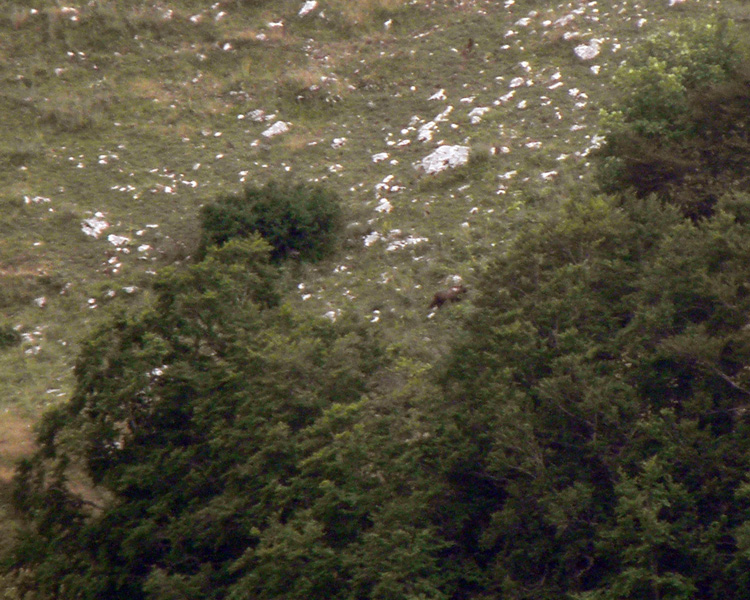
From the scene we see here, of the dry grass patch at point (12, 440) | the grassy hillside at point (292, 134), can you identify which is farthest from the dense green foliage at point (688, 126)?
the dry grass patch at point (12, 440)

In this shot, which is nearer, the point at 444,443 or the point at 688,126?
the point at 444,443

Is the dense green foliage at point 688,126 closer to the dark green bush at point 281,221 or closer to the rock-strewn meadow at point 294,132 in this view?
the rock-strewn meadow at point 294,132

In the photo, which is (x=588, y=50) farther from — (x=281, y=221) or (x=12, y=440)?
(x=12, y=440)

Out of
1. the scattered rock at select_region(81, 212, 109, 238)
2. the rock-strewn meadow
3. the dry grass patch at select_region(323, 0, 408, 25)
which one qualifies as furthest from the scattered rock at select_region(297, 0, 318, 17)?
the scattered rock at select_region(81, 212, 109, 238)

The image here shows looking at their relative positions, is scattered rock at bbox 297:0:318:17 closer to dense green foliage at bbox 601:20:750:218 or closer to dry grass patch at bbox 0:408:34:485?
dense green foliage at bbox 601:20:750:218

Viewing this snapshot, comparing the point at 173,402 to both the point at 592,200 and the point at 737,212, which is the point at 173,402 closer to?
the point at 592,200

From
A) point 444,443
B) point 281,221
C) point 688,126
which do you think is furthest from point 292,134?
point 444,443

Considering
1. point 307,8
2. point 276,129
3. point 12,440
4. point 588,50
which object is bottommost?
point 276,129
